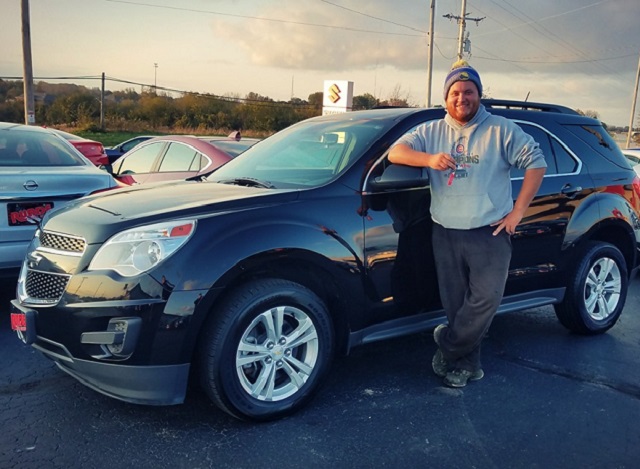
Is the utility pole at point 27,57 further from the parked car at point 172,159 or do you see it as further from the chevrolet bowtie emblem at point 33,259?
the chevrolet bowtie emblem at point 33,259

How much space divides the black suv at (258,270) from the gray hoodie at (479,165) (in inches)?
9.4

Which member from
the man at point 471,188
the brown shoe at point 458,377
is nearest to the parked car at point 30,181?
the man at point 471,188

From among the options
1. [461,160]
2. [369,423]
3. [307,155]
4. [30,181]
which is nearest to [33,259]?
[30,181]

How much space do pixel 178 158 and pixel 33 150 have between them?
1.91 metres

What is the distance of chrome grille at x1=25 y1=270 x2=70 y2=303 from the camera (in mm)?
2963

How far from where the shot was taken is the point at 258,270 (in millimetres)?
3072

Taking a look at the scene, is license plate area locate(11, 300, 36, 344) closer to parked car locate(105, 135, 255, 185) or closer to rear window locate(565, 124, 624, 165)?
parked car locate(105, 135, 255, 185)

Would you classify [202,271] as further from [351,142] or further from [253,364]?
[351,142]

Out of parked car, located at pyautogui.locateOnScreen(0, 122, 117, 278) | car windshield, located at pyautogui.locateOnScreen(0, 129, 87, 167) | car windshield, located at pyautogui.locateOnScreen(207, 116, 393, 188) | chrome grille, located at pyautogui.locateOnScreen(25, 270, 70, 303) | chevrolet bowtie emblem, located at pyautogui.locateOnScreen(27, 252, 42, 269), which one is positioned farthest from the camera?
car windshield, located at pyautogui.locateOnScreen(0, 129, 87, 167)

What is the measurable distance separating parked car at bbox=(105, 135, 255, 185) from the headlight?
3.70 meters

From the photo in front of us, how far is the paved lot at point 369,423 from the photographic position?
2.82 meters

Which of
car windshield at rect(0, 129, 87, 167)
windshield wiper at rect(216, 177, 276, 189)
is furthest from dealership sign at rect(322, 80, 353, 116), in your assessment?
windshield wiper at rect(216, 177, 276, 189)

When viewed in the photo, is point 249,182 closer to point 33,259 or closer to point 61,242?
point 61,242

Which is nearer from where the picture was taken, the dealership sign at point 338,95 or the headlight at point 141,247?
the headlight at point 141,247
